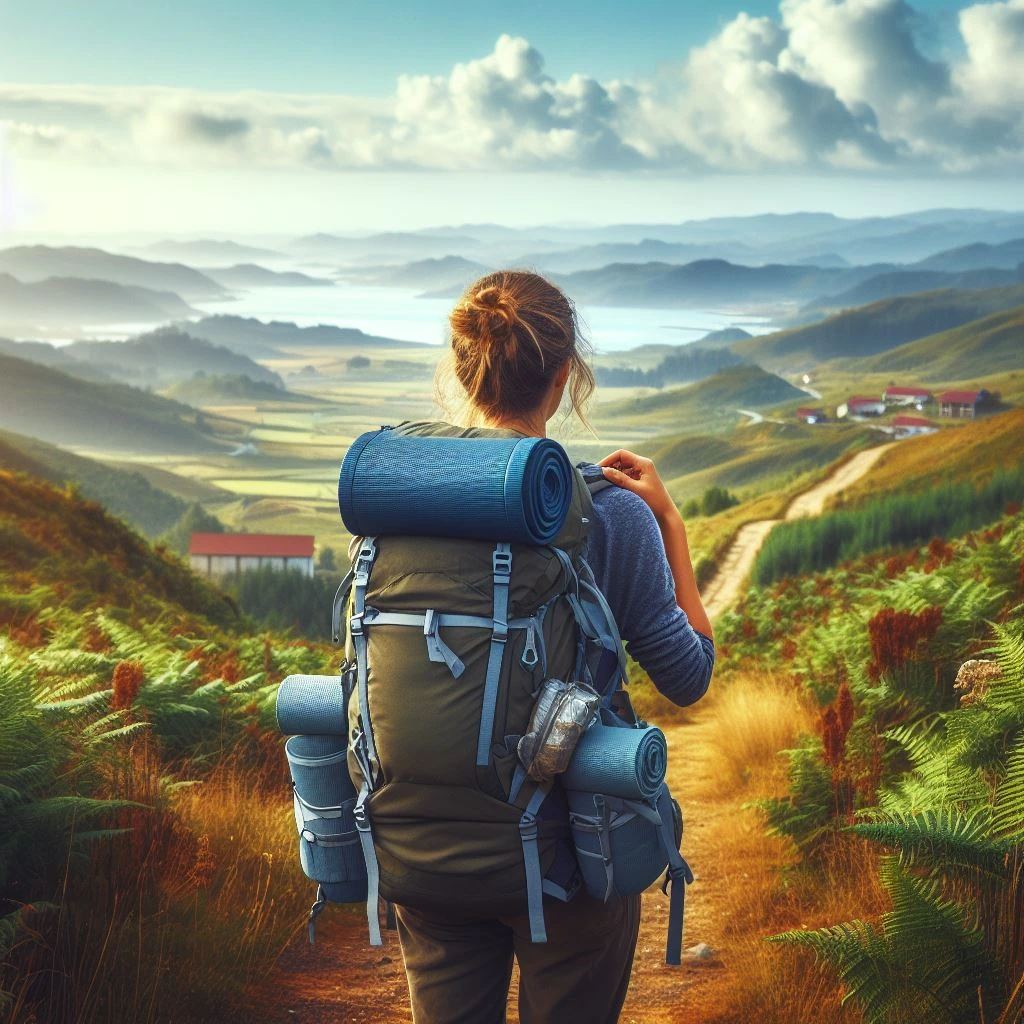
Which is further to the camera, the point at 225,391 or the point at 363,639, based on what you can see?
the point at 225,391

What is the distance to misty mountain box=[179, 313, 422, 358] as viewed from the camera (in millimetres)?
107062

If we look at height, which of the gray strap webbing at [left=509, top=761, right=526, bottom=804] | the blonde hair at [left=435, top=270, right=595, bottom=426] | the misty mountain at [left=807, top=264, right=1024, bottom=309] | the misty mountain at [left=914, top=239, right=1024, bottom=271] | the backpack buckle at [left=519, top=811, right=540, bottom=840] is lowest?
the backpack buckle at [left=519, top=811, right=540, bottom=840]

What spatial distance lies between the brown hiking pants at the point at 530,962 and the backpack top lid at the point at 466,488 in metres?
0.77

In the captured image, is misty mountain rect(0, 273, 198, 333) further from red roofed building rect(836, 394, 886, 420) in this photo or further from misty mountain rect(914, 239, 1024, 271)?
red roofed building rect(836, 394, 886, 420)

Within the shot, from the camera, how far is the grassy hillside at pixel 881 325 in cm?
3875

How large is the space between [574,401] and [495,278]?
326mm

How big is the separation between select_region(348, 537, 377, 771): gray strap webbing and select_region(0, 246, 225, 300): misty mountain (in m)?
102

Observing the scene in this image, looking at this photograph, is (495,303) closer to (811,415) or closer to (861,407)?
(861,407)

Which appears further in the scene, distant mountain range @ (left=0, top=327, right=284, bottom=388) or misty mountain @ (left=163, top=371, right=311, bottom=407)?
misty mountain @ (left=163, top=371, right=311, bottom=407)

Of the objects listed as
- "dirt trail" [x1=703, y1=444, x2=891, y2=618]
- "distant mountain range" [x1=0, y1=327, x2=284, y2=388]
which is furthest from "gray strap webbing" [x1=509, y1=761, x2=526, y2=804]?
"distant mountain range" [x1=0, y1=327, x2=284, y2=388]

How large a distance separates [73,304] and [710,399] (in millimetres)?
61288

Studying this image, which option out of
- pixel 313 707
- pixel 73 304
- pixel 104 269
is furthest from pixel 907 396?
pixel 104 269

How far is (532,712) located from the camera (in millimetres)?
2199

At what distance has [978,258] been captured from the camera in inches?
1708
